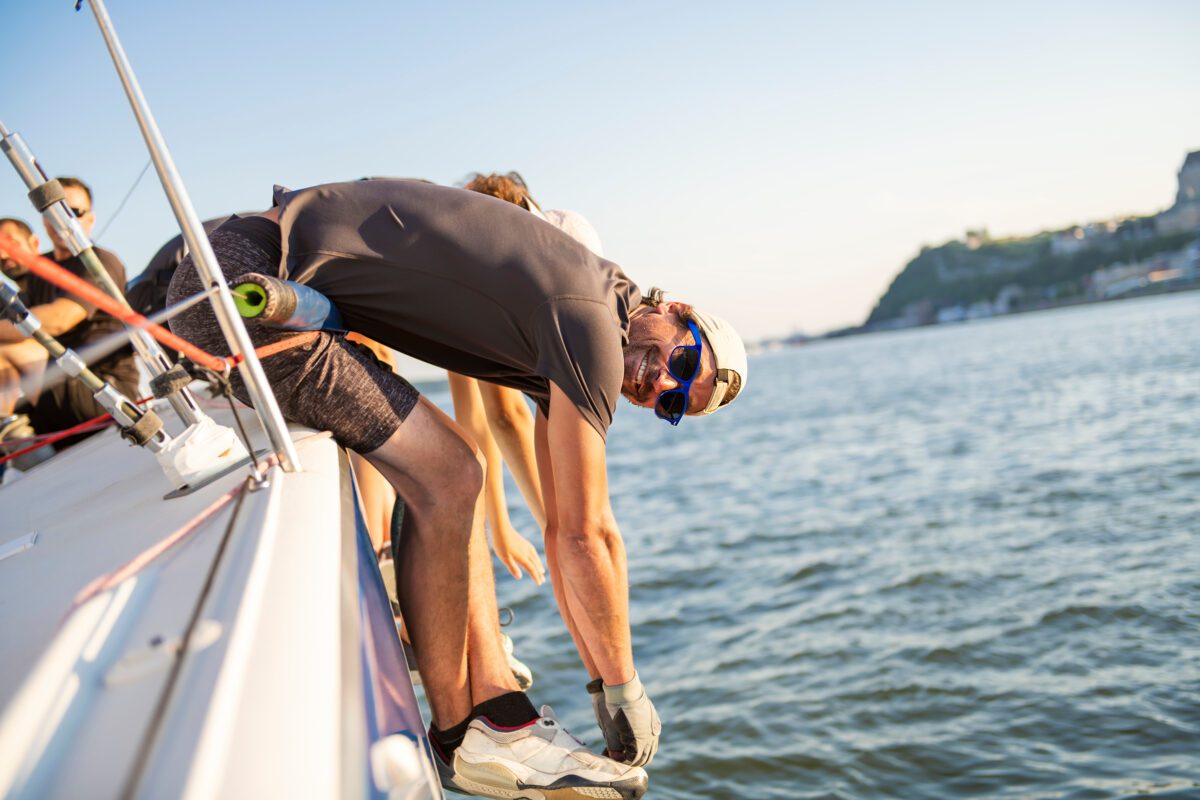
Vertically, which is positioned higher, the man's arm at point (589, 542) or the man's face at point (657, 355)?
the man's face at point (657, 355)

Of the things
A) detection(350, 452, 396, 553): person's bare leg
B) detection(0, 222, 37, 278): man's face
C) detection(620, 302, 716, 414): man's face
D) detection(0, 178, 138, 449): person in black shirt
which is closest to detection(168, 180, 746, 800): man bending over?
detection(620, 302, 716, 414): man's face

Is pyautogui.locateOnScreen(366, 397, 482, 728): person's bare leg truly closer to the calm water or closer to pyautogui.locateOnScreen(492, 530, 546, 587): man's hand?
pyautogui.locateOnScreen(492, 530, 546, 587): man's hand

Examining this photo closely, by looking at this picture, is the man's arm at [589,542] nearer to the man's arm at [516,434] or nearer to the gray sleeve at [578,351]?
the gray sleeve at [578,351]

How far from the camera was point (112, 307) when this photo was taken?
1.54 metres

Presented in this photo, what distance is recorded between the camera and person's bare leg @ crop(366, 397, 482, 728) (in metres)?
2.35

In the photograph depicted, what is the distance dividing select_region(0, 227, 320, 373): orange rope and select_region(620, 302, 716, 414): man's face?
3.04ft

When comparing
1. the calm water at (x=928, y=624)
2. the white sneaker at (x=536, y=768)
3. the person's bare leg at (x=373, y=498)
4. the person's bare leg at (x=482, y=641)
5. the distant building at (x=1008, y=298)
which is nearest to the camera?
the white sneaker at (x=536, y=768)

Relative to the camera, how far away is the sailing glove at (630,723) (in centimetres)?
248

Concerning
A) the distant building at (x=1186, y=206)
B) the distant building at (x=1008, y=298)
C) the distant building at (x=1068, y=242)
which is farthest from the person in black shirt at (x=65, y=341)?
the distant building at (x=1008, y=298)

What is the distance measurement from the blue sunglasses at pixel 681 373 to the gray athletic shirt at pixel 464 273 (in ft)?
1.26

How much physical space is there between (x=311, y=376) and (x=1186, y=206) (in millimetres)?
112970

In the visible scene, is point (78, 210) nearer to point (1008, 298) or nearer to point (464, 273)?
point (464, 273)

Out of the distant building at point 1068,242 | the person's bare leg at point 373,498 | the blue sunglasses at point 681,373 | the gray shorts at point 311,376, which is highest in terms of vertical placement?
the distant building at point 1068,242

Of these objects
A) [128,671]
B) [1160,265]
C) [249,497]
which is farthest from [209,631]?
[1160,265]
